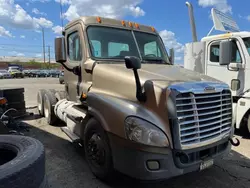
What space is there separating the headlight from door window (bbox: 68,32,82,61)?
2.12 meters

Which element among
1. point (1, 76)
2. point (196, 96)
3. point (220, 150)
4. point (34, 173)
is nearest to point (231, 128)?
point (220, 150)

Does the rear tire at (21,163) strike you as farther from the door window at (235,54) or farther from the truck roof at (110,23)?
the door window at (235,54)

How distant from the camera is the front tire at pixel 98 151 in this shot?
314cm

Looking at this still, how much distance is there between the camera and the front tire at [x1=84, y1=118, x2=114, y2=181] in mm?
3139

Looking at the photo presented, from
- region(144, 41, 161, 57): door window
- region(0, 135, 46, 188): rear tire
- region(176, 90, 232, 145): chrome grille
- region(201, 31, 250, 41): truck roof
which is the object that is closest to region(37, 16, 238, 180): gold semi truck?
region(176, 90, 232, 145): chrome grille

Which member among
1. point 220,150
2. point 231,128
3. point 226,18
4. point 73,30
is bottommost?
point 220,150

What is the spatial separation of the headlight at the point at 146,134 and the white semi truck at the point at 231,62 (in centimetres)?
395

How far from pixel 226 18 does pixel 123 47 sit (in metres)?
5.20

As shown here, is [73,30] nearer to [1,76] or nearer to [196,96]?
[196,96]

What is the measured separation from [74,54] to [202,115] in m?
2.80

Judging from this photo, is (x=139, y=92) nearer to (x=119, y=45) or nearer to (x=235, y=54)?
(x=119, y=45)

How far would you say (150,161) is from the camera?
272cm

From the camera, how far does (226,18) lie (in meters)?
7.89

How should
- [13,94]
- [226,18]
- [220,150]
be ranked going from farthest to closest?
[226,18]
[13,94]
[220,150]
